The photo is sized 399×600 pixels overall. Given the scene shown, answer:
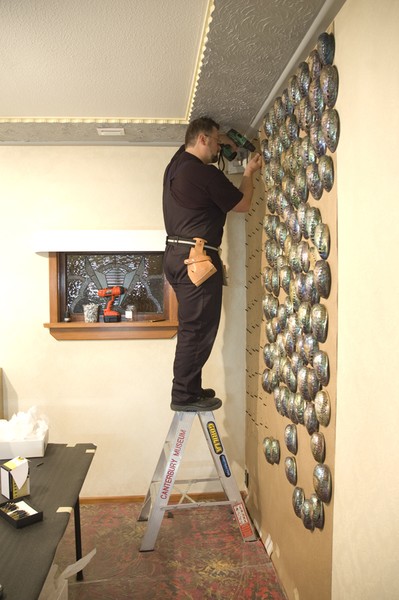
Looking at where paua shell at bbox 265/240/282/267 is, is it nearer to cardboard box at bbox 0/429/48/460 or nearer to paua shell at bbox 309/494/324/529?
paua shell at bbox 309/494/324/529

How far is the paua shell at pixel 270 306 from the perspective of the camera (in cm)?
252

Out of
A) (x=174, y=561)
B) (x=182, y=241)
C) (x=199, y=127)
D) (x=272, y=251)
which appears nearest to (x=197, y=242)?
(x=182, y=241)

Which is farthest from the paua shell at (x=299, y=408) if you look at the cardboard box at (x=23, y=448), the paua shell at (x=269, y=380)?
the cardboard box at (x=23, y=448)

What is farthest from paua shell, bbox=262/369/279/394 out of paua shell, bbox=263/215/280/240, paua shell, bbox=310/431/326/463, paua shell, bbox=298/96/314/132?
paua shell, bbox=298/96/314/132

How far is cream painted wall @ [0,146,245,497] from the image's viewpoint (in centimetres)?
333

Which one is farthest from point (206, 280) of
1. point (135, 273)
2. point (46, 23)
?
point (46, 23)

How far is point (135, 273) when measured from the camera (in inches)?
136

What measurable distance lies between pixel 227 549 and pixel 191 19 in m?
2.60

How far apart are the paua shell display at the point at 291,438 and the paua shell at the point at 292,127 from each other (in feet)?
4.09

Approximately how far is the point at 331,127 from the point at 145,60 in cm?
98

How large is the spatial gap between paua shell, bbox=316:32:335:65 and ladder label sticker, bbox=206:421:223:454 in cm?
190

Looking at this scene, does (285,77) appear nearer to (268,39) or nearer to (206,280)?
(268,39)

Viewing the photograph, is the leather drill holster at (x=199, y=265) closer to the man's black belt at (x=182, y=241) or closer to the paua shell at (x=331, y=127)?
the man's black belt at (x=182, y=241)

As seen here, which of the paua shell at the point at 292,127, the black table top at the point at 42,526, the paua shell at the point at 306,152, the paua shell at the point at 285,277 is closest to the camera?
the black table top at the point at 42,526
